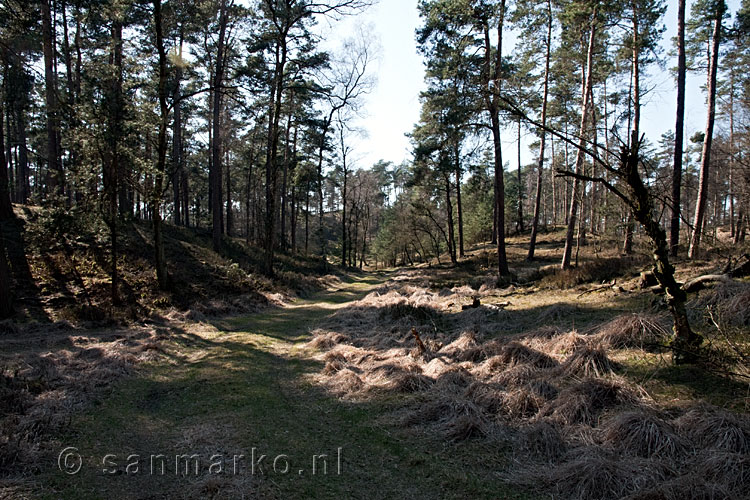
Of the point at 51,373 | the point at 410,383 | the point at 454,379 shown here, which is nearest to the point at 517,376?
the point at 454,379

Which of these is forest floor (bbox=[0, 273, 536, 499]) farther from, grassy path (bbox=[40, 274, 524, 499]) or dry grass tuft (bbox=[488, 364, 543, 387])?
dry grass tuft (bbox=[488, 364, 543, 387])

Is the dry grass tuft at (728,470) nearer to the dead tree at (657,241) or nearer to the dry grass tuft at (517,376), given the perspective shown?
the dead tree at (657,241)

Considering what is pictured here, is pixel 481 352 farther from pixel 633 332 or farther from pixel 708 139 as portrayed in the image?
pixel 708 139

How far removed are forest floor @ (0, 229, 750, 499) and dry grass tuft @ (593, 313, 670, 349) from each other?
0.03 m

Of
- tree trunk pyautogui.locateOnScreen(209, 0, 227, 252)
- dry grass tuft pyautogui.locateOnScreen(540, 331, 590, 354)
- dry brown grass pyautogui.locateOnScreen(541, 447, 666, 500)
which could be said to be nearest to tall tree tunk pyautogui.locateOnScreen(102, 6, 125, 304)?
tree trunk pyautogui.locateOnScreen(209, 0, 227, 252)

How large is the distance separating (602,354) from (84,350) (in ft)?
28.7

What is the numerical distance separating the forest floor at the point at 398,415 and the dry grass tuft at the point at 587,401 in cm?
2

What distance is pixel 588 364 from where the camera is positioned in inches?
193

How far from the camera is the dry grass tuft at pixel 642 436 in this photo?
331cm

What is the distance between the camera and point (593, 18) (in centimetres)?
1336

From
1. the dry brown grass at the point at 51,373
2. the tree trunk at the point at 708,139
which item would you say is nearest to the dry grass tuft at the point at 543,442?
the dry brown grass at the point at 51,373

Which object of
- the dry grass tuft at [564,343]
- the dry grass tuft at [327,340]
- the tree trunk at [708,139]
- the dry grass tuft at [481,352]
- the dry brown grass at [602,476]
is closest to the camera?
the dry brown grass at [602,476]

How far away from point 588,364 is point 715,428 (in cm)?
163

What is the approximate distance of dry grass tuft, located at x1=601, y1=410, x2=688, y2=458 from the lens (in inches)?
130
